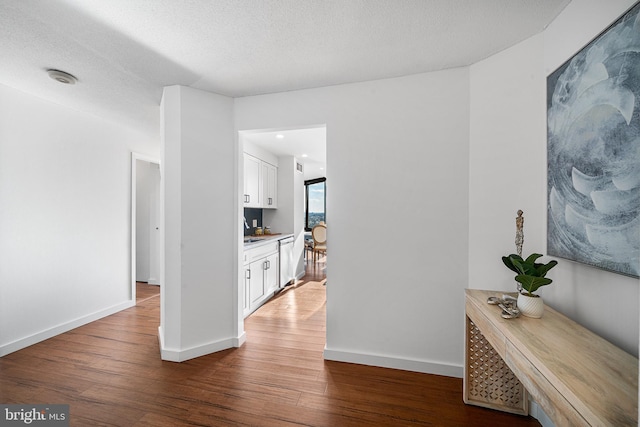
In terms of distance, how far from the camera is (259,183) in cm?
434

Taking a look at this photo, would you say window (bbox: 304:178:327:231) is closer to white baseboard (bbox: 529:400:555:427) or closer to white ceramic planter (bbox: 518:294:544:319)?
white baseboard (bbox: 529:400:555:427)

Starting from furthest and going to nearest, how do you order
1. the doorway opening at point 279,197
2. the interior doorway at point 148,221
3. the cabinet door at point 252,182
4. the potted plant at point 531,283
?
the interior doorway at point 148,221 → the cabinet door at point 252,182 → the doorway opening at point 279,197 → the potted plant at point 531,283

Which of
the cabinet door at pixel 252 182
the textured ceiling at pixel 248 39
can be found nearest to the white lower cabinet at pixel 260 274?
the cabinet door at pixel 252 182

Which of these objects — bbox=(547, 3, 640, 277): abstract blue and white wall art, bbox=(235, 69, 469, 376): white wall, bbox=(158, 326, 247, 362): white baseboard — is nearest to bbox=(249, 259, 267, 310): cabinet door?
bbox=(158, 326, 247, 362): white baseboard

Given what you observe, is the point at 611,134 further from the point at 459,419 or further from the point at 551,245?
the point at 459,419

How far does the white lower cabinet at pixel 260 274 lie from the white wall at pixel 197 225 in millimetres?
636

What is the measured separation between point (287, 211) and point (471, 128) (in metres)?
3.58

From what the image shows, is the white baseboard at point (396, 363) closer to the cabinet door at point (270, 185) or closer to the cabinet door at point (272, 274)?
the cabinet door at point (272, 274)

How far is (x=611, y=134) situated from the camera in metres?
1.11

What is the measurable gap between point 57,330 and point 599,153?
454 cm

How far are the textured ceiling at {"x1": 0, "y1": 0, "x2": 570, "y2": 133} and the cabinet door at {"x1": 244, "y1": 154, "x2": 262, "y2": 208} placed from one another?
5.31ft

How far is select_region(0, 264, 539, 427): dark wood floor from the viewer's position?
5.44ft

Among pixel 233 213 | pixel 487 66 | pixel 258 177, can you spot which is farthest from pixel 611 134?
pixel 258 177

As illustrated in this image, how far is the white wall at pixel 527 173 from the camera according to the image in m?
1.19
